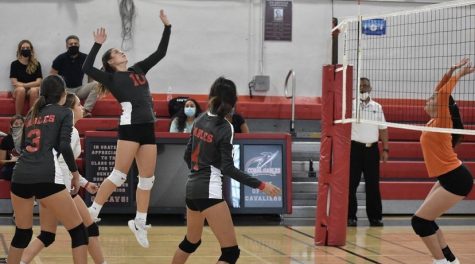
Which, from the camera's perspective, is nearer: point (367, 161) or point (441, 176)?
point (441, 176)

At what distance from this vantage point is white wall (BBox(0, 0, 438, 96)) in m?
15.8

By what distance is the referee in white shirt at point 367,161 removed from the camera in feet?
41.1

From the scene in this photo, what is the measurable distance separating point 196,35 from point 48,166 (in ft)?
33.6

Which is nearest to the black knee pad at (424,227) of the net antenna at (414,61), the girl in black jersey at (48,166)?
the girl in black jersey at (48,166)

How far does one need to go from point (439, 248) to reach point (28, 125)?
4093mm

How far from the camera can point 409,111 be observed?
619 inches

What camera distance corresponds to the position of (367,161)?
1262 centimetres

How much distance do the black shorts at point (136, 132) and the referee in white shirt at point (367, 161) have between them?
16.4 feet

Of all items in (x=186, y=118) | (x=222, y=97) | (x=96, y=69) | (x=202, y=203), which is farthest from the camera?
(x=186, y=118)

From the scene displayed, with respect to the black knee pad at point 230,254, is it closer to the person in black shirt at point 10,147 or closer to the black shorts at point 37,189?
the black shorts at point 37,189

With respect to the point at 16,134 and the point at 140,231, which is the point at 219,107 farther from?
the point at 16,134

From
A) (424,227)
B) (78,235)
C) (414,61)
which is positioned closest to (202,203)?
(78,235)

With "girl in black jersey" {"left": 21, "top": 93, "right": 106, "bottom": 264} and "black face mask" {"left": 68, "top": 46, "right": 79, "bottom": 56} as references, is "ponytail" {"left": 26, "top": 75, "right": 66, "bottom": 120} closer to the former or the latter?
"girl in black jersey" {"left": 21, "top": 93, "right": 106, "bottom": 264}

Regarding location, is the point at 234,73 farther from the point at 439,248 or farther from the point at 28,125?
the point at 28,125
